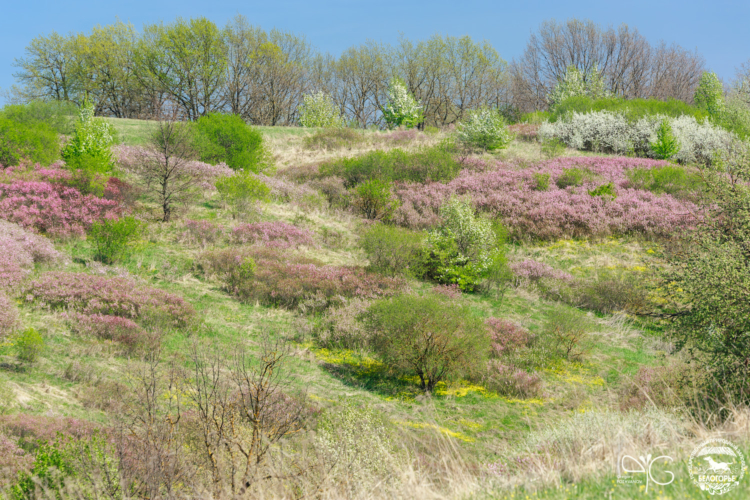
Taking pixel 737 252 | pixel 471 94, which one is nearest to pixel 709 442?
pixel 737 252

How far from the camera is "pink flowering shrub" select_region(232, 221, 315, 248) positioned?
18.5 meters

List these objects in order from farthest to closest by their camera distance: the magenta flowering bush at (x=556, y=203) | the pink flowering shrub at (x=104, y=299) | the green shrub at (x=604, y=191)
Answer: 1. the green shrub at (x=604, y=191)
2. the magenta flowering bush at (x=556, y=203)
3. the pink flowering shrub at (x=104, y=299)

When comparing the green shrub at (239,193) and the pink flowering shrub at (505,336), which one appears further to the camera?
the green shrub at (239,193)

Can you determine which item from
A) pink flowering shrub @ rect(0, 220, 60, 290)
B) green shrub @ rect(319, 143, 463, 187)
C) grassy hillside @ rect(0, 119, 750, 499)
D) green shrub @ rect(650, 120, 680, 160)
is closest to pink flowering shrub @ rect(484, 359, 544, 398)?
grassy hillside @ rect(0, 119, 750, 499)

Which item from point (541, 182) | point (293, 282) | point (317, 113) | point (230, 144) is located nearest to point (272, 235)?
point (293, 282)

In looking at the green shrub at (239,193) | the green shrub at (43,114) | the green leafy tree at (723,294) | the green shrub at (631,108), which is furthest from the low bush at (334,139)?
the green leafy tree at (723,294)

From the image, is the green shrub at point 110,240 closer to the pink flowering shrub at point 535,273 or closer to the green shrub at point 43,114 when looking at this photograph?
the pink flowering shrub at point 535,273

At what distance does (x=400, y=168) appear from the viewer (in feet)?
96.2

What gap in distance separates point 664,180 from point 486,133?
1134cm

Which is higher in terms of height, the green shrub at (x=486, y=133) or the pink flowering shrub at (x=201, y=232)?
the green shrub at (x=486, y=133)

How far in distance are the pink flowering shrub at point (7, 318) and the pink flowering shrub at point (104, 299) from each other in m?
1.45

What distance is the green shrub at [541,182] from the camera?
25.9 metres

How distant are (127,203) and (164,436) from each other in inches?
676

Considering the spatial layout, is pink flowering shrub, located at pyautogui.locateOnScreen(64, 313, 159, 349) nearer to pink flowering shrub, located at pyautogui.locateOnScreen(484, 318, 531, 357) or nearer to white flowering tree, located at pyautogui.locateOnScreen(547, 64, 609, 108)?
pink flowering shrub, located at pyautogui.locateOnScreen(484, 318, 531, 357)
